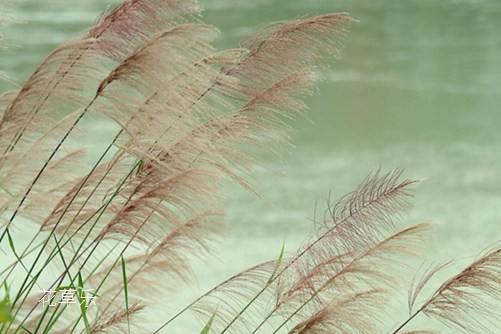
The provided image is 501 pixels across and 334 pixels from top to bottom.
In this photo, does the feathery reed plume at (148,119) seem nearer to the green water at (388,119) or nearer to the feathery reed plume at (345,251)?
the feathery reed plume at (345,251)

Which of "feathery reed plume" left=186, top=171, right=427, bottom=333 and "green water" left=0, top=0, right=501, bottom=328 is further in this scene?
"green water" left=0, top=0, right=501, bottom=328

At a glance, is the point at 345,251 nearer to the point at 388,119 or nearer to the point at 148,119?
the point at 148,119

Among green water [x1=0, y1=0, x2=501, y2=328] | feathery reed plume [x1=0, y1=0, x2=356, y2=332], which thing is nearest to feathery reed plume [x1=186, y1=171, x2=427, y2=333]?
feathery reed plume [x1=0, y1=0, x2=356, y2=332]

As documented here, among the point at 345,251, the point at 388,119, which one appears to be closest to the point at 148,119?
the point at 345,251

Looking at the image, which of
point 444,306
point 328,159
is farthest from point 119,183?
point 328,159

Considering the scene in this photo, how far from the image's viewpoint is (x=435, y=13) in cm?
944

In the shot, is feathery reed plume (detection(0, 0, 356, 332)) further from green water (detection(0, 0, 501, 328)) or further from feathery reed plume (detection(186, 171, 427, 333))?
green water (detection(0, 0, 501, 328))

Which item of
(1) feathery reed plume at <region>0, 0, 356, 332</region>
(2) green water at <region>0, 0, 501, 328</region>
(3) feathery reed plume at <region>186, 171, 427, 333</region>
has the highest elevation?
(2) green water at <region>0, 0, 501, 328</region>

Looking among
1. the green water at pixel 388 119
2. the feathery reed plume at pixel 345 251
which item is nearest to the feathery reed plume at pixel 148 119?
the feathery reed plume at pixel 345 251

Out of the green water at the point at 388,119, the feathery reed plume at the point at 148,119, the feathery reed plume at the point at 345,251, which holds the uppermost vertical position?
the green water at the point at 388,119

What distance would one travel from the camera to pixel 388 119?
590 cm

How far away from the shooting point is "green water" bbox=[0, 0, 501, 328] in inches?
167

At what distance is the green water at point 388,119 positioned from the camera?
4230mm

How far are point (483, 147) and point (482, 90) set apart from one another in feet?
4.31
